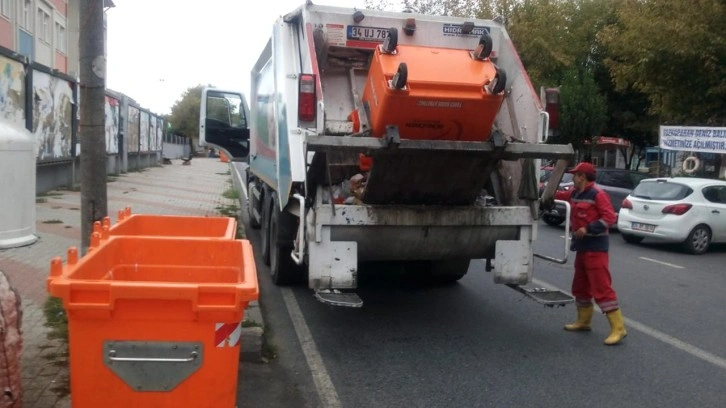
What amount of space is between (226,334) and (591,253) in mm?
4658

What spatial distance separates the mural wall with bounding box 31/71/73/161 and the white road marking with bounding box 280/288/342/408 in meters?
9.76

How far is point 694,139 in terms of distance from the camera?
18750mm

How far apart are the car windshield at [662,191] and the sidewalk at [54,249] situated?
873 centimetres

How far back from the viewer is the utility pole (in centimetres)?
623

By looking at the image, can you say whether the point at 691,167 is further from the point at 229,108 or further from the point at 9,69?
the point at 9,69

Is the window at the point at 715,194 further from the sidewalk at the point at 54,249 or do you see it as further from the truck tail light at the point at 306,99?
the truck tail light at the point at 306,99

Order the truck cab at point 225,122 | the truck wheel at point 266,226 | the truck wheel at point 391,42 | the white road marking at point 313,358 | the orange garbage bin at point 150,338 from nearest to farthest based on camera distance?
the orange garbage bin at point 150,338 < the white road marking at point 313,358 < the truck wheel at point 391,42 < the truck wheel at point 266,226 < the truck cab at point 225,122

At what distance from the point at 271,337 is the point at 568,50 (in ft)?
83.7

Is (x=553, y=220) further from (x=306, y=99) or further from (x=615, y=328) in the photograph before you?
(x=306, y=99)

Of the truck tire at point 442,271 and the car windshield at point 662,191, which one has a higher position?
the car windshield at point 662,191

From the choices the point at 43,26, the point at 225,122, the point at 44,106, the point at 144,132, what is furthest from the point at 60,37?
the point at 225,122

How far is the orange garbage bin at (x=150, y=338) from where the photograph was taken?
11.8 ft

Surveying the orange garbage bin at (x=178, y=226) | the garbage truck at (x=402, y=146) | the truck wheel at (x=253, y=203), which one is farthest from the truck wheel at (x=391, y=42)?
the truck wheel at (x=253, y=203)

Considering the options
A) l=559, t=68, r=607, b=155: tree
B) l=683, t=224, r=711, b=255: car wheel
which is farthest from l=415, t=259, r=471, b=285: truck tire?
l=559, t=68, r=607, b=155: tree
